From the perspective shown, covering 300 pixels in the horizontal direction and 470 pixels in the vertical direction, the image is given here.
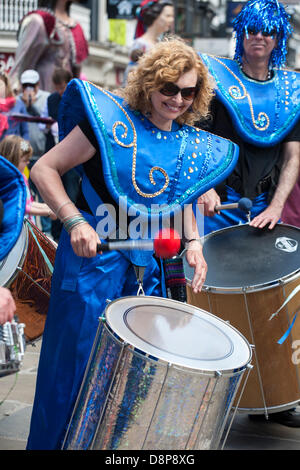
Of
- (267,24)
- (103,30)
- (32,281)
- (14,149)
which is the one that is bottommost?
(103,30)

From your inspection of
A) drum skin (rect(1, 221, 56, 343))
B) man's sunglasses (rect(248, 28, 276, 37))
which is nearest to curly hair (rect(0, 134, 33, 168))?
drum skin (rect(1, 221, 56, 343))

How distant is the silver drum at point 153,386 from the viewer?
2.18 m

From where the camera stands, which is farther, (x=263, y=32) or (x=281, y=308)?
(x=263, y=32)

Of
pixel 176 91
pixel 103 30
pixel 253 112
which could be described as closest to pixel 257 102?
pixel 253 112

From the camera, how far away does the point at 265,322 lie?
3.21m

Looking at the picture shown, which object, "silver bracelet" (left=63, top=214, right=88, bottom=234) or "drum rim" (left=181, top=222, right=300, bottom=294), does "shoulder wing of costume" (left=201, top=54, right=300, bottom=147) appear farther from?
"silver bracelet" (left=63, top=214, right=88, bottom=234)

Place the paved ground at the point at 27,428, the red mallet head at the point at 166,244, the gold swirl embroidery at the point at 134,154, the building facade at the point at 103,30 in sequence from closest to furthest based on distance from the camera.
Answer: the red mallet head at the point at 166,244, the gold swirl embroidery at the point at 134,154, the paved ground at the point at 27,428, the building facade at the point at 103,30

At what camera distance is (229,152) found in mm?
2928

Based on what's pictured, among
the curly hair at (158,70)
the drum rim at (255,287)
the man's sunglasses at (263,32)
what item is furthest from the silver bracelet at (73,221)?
the man's sunglasses at (263,32)

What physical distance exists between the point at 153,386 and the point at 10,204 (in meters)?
0.64

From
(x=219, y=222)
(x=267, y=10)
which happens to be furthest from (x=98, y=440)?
(x=267, y=10)

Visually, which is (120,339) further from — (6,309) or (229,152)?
(229,152)

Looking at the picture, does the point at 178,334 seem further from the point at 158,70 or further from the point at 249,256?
the point at 249,256

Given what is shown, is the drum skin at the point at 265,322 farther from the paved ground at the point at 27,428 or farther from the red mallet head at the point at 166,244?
the red mallet head at the point at 166,244
